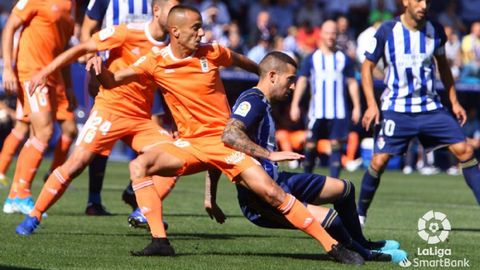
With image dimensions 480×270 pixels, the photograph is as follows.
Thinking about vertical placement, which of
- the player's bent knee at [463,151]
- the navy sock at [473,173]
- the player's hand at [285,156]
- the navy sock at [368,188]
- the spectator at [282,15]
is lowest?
the spectator at [282,15]

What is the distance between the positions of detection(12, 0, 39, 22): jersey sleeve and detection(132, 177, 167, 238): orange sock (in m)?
3.49

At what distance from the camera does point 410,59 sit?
411 inches

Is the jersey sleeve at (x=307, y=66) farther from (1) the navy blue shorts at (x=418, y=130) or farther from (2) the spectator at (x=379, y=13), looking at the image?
(2) the spectator at (x=379, y=13)

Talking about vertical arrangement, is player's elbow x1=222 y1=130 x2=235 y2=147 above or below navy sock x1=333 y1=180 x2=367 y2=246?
above

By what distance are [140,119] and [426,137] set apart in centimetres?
263

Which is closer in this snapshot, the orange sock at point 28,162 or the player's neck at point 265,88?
the player's neck at point 265,88

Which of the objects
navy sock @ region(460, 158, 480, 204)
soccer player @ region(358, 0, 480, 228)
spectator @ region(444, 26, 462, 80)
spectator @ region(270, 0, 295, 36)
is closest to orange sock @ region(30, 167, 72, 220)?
soccer player @ region(358, 0, 480, 228)

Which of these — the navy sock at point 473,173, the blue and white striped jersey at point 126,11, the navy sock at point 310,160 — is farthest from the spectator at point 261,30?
the navy sock at point 473,173

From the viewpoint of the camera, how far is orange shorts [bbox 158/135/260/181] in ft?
25.6

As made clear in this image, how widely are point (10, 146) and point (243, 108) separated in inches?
211

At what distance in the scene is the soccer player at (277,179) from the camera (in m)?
7.68

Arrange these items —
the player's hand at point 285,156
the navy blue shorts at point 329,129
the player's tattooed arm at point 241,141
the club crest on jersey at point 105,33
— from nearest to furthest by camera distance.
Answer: the player's hand at point 285,156 < the player's tattooed arm at point 241,141 < the club crest on jersey at point 105,33 < the navy blue shorts at point 329,129

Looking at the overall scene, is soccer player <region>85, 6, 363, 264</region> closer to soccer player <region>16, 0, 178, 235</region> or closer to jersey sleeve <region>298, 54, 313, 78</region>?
soccer player <region>16, 0, 178, 235</region>

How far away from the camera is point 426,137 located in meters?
10.5
